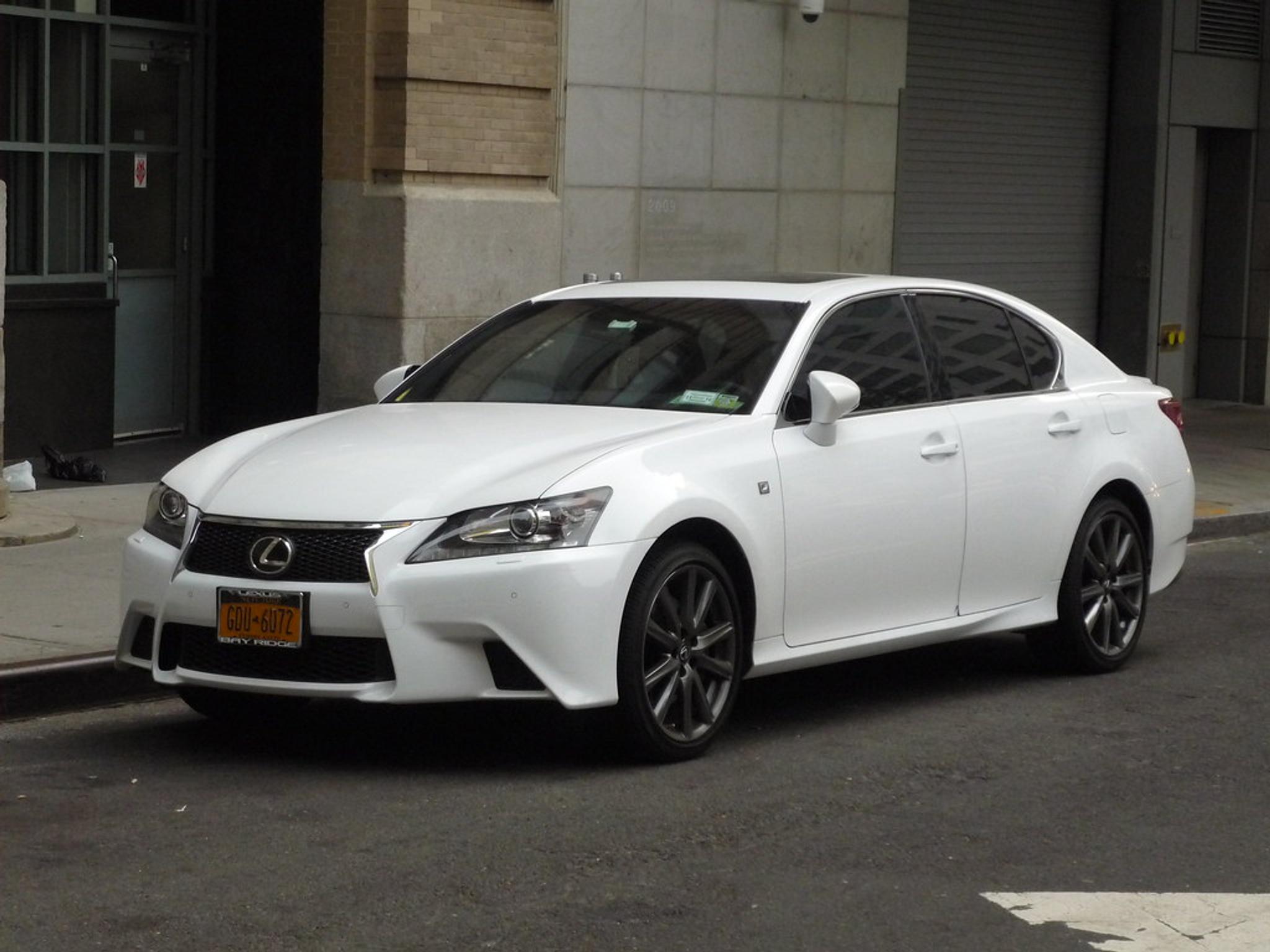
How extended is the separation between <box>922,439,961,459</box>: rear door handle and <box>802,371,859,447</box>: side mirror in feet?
1.59

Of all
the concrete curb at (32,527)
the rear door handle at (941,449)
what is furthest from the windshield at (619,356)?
the concrete curb at (32,527)

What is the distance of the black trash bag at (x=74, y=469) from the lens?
42.7 ft

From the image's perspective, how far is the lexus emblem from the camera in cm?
637

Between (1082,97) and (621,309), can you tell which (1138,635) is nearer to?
(621,309)

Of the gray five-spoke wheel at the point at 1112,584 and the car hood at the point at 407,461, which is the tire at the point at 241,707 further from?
the gray five-spoke wheel at the point at 1112,584

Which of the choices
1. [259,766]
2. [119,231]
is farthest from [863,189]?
[259,766]

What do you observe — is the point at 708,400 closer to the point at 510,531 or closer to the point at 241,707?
the point at 510,531

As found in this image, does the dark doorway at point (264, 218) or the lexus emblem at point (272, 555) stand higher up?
the dark doorway at point (264, 218)

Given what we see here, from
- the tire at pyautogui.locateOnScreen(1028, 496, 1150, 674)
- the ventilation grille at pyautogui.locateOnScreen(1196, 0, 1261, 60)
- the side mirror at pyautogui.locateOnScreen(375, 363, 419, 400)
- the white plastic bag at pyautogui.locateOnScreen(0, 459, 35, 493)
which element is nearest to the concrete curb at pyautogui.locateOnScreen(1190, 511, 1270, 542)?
the tire at pyautogui.locateOnScreen(1028, 496, 1150, 674)

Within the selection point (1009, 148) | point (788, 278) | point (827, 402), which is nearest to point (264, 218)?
point (1009, 148)

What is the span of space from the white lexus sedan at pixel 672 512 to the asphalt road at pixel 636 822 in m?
0.29

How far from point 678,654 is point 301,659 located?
1128 millimetres

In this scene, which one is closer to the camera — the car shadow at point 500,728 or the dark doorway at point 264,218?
the car shadow at point 500,728

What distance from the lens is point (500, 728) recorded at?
727 cm
